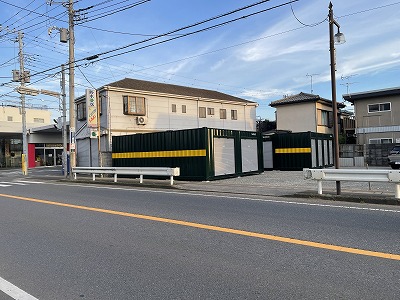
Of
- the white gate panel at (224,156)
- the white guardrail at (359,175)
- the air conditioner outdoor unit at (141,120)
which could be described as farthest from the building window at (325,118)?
the white guardrail at (359,175)

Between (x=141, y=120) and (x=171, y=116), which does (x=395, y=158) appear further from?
(x=141, y=120)

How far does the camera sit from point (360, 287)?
3896 millimetres

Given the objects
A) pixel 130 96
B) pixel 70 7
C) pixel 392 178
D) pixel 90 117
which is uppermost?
pixel 70 7

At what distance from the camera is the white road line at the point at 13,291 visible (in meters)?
3.95

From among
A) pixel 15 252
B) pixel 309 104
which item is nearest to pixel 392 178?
pixel 15 252

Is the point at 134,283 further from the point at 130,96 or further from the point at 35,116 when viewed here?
the point at 35,116

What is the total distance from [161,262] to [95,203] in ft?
20.8

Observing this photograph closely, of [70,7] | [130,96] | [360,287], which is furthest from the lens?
[130,96]

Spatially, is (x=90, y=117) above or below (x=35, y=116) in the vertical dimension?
below

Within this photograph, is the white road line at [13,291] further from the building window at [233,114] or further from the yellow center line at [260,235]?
the building window at [233,114]

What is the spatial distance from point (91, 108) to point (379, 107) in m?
22.8

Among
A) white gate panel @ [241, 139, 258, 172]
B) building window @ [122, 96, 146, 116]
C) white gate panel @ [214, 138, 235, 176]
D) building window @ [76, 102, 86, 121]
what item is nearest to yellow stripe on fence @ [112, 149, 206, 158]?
white gate panel @ [214, 138, 235, 176]

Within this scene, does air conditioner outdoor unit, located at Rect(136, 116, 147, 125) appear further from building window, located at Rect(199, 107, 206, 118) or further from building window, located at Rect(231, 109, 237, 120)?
building window, located at Rect(231, 109, 237, 120)

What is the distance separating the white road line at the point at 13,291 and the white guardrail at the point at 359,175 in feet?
29.1
